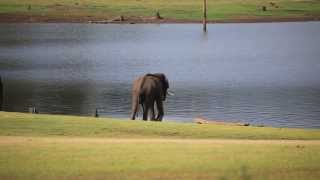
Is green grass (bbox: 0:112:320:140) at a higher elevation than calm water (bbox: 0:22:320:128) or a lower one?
higher

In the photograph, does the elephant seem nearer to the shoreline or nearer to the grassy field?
the shoreline

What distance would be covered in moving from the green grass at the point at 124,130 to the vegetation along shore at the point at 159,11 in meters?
68.1

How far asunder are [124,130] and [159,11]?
73.8m

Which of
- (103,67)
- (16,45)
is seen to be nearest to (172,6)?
(16,45)

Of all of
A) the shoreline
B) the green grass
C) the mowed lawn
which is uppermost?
the mowed lawn

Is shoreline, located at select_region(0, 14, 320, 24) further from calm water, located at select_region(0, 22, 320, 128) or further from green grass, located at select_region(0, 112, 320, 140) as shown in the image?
green grass, located at select_region(0, 112, 320, 140)

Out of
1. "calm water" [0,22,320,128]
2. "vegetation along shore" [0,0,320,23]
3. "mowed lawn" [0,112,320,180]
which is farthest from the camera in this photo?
"vegetation along shore" [0,0,320,23]

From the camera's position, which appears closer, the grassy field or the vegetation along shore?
the vegetation along shore

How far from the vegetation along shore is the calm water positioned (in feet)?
14.3

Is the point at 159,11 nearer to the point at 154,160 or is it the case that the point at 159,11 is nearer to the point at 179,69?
the point at 179,69

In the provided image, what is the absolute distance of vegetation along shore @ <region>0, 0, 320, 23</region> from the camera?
87125mm

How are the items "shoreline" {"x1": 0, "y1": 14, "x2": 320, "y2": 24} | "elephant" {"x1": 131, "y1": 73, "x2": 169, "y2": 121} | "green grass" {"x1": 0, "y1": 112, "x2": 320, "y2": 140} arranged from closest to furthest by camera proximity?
"green grass" {"x1": 0, "y1": 112, "x2": 320, "y2": 140} → "elephant" {"x1": 131, "y1": 73, "x2": 169, "y2": 121} → "shoreline" {"x1": 0, "y1": 14, "x2": 320, "y2": 24}

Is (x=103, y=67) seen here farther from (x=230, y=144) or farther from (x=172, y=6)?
(x=172, y=6)

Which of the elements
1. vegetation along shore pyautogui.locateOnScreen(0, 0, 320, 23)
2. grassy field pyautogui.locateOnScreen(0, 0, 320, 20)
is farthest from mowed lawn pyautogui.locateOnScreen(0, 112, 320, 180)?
grassy field pyautogui.locateOnScreen(0, 0, 320, 20)
